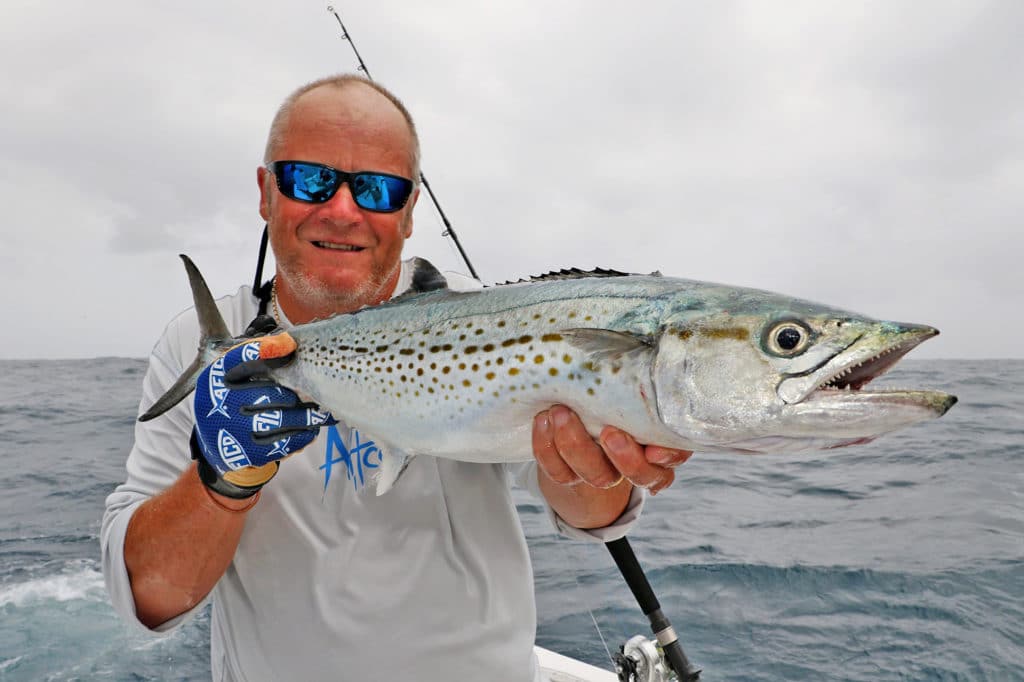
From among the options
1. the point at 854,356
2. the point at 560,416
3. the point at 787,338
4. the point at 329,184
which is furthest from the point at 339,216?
the point at 854,356

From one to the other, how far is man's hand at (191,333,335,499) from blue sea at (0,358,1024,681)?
150 inches

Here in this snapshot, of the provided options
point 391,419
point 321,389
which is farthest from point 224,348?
point 391,419

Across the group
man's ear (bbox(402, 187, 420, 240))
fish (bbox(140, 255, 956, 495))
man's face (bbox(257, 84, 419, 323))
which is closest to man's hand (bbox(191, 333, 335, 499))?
fish (bbox(140, 255, 956, 495))

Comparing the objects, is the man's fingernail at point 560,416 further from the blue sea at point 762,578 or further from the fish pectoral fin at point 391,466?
the blue sea at point 762,578

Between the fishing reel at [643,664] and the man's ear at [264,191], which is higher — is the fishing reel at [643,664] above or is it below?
below

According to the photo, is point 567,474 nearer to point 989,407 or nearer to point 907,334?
point 907,334

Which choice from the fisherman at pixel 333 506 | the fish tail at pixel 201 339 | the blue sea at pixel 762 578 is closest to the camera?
the fisherman at pixel 333 506

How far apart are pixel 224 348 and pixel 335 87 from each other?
115cm

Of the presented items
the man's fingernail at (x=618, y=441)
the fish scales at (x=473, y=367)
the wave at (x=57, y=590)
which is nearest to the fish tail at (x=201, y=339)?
the fish scales at (x=473, y=367)

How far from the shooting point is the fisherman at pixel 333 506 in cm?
232

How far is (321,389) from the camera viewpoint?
2.47 meters

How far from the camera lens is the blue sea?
17.5 ft

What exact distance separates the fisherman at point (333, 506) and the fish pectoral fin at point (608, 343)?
21 centimetres

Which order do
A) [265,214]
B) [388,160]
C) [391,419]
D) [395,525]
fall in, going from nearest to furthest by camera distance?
1. [391,419]
2. [395,525]
3. [388,160]
4. [265,214]
